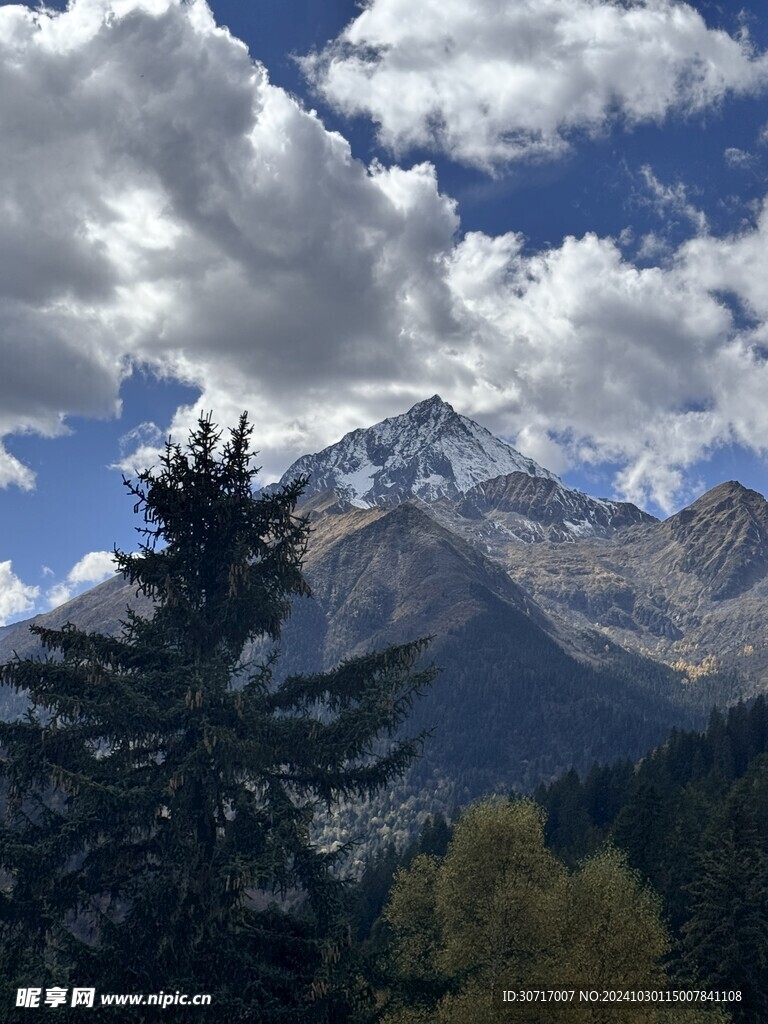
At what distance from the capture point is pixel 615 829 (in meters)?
89.7

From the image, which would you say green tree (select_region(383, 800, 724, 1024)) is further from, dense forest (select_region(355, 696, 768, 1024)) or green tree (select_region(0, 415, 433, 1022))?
green tree (select_region(0, 415, 433, 1022))

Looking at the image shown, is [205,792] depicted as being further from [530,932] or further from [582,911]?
[530,932]

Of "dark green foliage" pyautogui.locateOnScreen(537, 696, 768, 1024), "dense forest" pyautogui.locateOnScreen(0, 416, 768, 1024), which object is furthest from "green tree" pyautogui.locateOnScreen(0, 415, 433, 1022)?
"dark green foliage" pyautogui.locateOnScreen(537, 696, 768, 1024)

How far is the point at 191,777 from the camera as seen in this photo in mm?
20125

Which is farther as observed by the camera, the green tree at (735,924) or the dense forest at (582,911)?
the green tree at (735,924)

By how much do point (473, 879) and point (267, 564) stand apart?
29.6 meters

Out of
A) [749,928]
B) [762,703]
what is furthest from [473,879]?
[762,703]

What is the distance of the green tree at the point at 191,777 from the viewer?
1898 cm

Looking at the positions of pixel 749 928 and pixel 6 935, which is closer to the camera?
pixel 6 935

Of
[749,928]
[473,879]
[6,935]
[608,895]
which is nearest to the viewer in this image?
[6,935]

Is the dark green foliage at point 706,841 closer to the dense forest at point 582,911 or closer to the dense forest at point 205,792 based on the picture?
the dense forest at point 582,911

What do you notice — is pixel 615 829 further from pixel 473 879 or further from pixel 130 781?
pixel 130 781

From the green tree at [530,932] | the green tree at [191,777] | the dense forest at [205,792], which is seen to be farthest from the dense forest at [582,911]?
the green tree at [191,777]

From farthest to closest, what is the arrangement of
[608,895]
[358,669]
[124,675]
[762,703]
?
1. [762,703]
2. [608,895]
3. [358,669]
4. [124,675]
